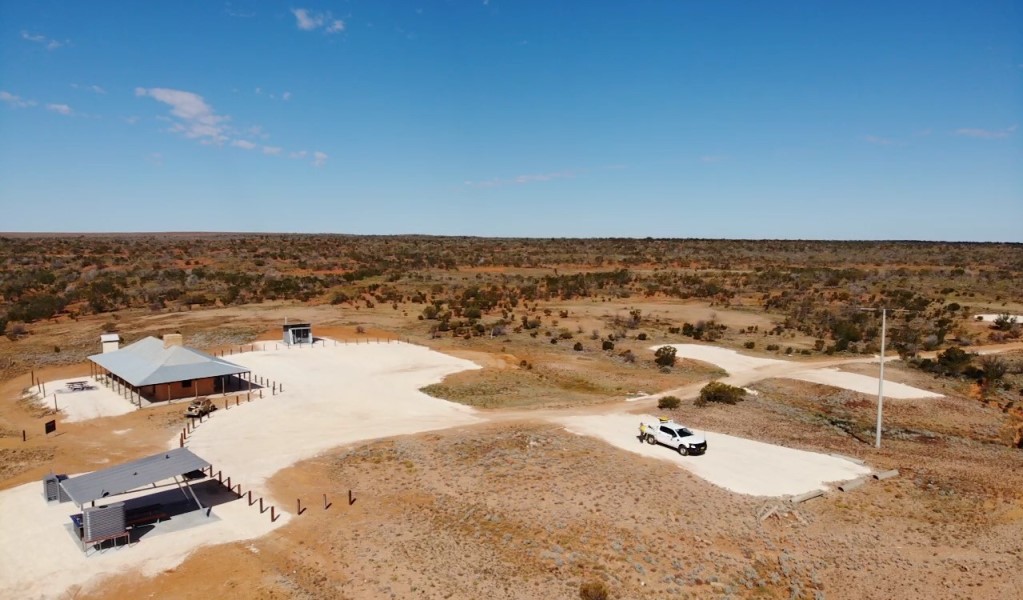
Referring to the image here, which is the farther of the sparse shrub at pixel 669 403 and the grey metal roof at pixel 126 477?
the sparse shrub at pixel 669 403

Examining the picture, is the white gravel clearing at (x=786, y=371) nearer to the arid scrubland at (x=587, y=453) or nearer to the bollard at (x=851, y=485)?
the arid scrubland at (x=587, y=453)

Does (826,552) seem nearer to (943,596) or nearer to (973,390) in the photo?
(943,596)

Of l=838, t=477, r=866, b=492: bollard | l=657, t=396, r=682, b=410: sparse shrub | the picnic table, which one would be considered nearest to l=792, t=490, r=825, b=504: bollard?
l=838, t=477, r=866, b=492: bollard

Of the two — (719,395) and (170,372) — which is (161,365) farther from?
(719,395)

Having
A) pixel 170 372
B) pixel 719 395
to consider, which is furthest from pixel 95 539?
pixel 719 395

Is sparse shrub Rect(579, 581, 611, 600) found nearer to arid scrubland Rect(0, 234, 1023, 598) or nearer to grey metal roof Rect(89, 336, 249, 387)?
arid scrubland Rect(0, 234, 1023, 598)

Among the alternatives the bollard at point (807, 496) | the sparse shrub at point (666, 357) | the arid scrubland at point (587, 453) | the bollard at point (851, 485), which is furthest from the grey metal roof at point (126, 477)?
the sparse shrub at point (666, 357)
